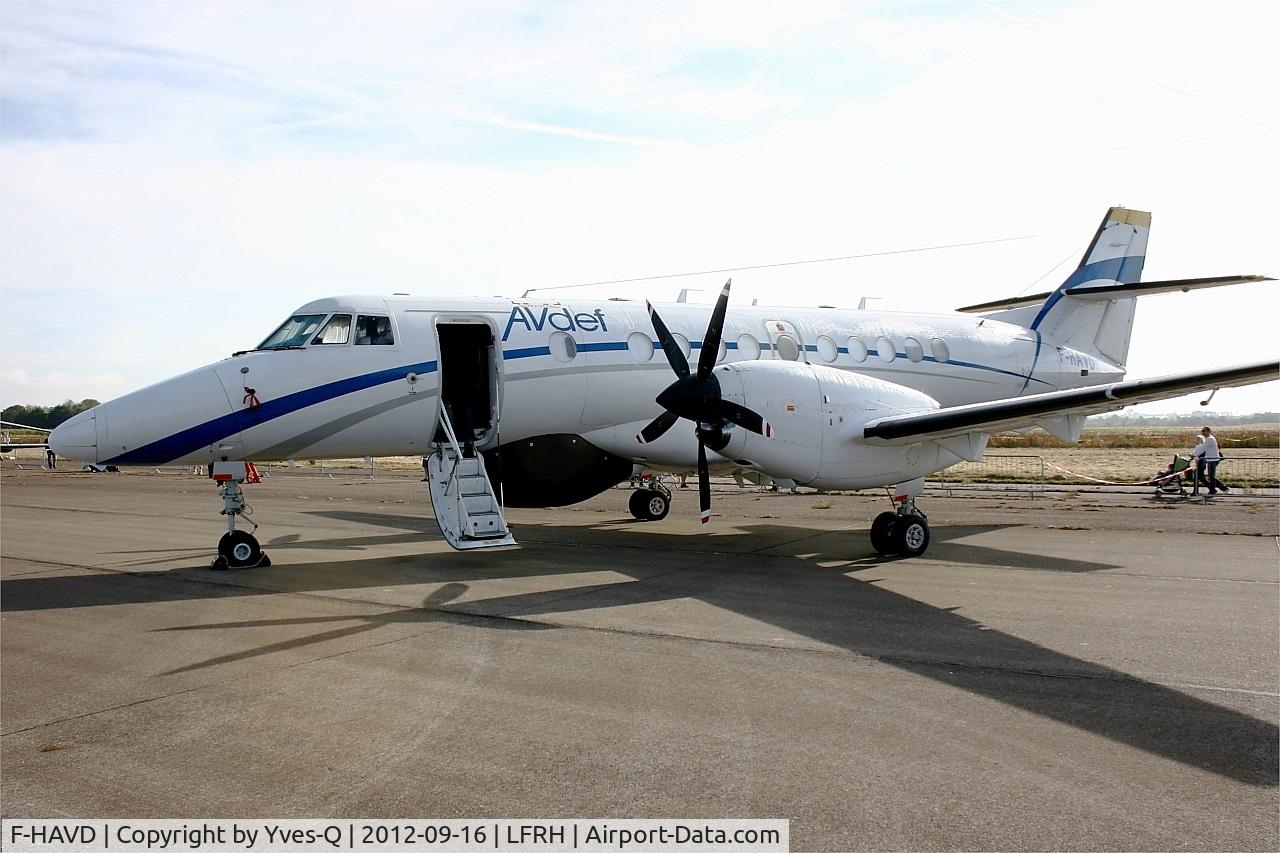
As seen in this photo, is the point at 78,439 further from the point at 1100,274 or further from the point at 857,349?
the point at 1100,274

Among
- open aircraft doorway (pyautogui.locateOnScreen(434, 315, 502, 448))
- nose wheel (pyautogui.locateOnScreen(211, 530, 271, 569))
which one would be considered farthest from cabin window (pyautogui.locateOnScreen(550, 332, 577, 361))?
nose wheel (pyautogui.locateOnScreen(211, 530, 271, 569))

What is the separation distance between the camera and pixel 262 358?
510 inches

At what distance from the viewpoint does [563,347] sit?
48.7ft

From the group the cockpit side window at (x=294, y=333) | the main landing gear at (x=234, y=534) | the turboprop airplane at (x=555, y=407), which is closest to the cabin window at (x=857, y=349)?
the turboprop airplane at (x=555, y=407)

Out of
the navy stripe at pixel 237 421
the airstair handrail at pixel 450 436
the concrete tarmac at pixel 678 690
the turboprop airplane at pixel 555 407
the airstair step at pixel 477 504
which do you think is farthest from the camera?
the airstair handrail at pixel 450 436

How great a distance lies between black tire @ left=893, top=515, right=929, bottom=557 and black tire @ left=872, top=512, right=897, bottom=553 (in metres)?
0.06

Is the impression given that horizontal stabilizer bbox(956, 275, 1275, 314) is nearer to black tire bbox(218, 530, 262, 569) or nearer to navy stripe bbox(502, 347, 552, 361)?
navy stripe bbox(502, 347, 552, 361)

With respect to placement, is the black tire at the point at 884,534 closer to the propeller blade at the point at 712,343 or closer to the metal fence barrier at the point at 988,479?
the propeller blade at the point at 712,343

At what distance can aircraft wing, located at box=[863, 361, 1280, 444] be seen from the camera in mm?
11531

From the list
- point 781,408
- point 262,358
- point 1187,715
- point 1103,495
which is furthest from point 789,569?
Result: point 1103,495

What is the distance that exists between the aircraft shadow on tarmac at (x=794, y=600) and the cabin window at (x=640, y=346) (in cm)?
305

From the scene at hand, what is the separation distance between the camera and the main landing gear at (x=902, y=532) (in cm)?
1406

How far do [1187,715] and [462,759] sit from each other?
4.68 metres
